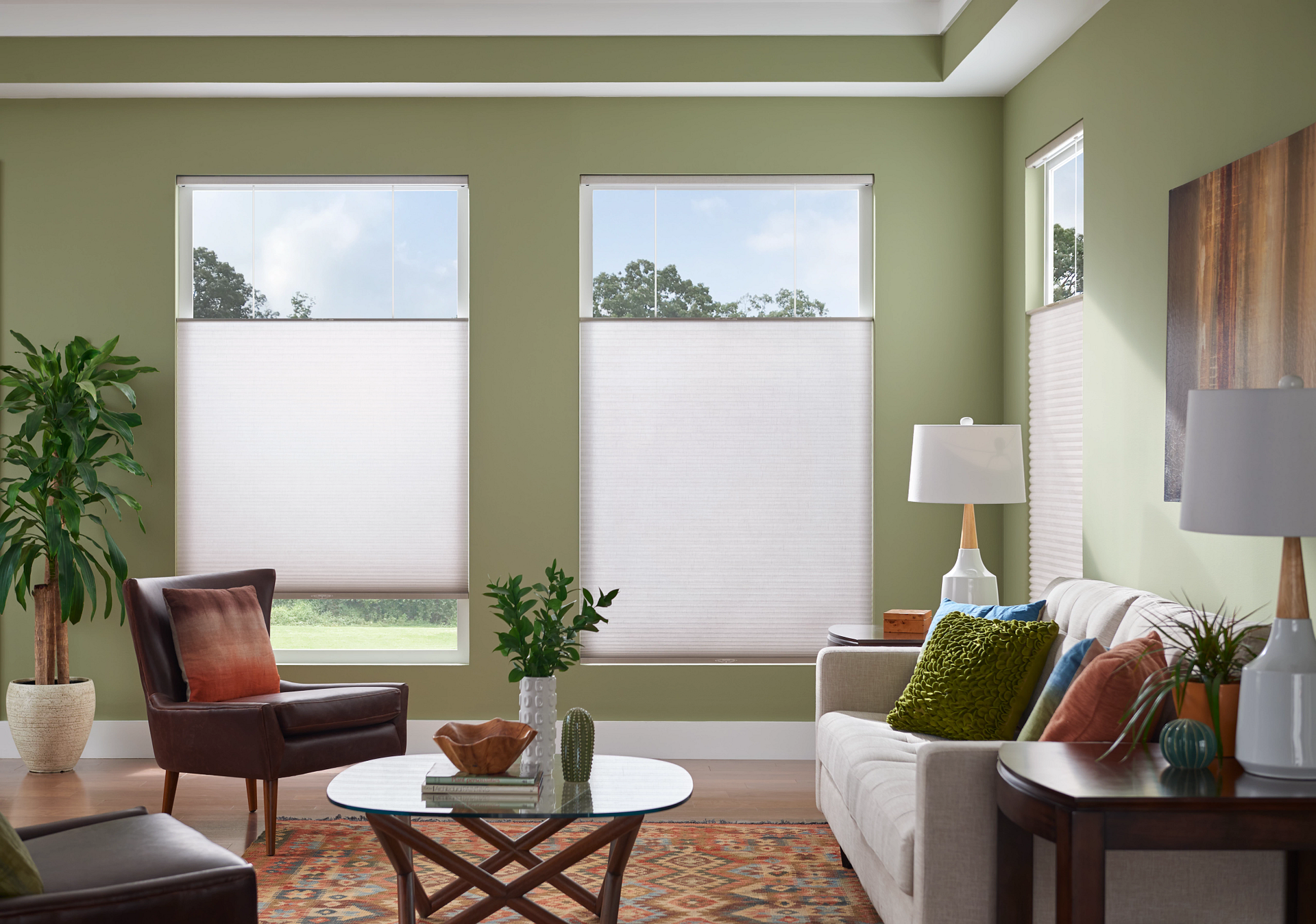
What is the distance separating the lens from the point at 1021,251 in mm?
4930

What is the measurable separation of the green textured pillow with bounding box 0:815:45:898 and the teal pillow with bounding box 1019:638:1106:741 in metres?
2.29

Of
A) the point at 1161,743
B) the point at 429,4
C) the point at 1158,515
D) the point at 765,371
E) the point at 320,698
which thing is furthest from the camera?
the point at 765,371

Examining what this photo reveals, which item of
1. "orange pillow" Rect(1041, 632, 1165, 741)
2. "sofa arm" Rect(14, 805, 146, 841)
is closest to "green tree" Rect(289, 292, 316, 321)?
"sofa arm" Rect(14, 805, 146, 841)

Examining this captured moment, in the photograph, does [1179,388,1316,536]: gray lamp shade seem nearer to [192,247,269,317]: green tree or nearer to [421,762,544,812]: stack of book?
[421,762,544,812]: stack of book

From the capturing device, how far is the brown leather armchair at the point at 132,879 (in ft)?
6.15

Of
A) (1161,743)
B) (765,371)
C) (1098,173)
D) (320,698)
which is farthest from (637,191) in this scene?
(1161,743)

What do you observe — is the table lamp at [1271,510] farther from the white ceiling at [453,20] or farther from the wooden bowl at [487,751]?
the white ceiling at [453,20]

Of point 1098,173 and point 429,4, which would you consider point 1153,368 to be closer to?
point 1098,173

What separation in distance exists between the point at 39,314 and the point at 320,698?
2.78 meters

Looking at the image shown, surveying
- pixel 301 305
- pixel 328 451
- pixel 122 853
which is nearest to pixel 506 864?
pixel 122 853

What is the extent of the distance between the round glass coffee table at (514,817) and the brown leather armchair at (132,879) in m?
0.47

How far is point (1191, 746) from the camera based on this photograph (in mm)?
2176

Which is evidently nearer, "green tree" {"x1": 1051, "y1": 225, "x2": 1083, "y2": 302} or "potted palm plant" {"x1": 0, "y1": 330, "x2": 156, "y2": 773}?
"green tree" {"x1": 1051, "y1": 225, "x2": 1083, "y2": 302}

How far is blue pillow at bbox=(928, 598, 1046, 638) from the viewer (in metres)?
3.50
